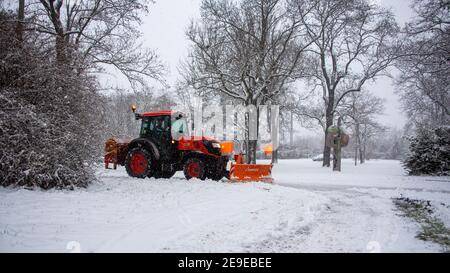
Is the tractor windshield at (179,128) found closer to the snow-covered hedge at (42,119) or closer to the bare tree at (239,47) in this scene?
the snow-covered hedge at (42,119)

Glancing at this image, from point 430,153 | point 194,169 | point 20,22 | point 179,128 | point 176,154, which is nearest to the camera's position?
point 20,22

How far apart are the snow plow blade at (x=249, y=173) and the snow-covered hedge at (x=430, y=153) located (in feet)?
35.9

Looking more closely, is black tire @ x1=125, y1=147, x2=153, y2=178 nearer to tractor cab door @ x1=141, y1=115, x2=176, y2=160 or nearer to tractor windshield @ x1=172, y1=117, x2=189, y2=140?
tractor cab door @ x1=141, y1=115, x2=176, y2=160

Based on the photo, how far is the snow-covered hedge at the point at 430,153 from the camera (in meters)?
17.4

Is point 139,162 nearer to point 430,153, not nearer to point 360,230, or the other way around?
point 360,230

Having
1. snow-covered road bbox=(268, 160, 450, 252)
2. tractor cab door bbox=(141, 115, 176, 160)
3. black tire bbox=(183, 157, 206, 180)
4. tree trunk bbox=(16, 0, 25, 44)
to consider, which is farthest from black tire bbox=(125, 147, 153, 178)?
snow-covered road bbox=(268, 160, 450, 252)

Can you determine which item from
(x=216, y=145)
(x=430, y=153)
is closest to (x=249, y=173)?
(x=216, y=145)

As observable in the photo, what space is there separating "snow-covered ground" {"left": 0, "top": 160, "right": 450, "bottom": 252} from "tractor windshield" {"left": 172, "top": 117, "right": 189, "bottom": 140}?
2832 mm

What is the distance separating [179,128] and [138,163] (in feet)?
6.61

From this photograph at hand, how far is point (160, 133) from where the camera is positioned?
12.0 metres

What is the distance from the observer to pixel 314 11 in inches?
796

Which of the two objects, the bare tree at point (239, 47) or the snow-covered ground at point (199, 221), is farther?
the bare tree at point (239, 47)

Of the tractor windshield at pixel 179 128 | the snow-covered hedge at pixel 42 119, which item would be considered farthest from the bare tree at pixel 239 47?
the snow-covered hedge at pixel 42 119
